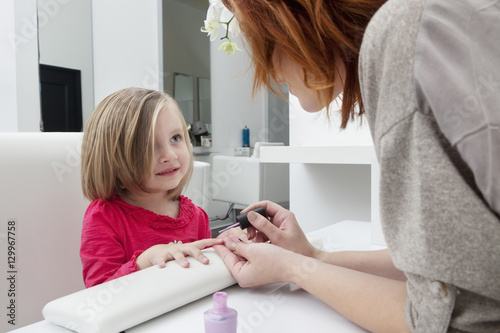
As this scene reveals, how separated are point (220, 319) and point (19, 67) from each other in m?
2.59

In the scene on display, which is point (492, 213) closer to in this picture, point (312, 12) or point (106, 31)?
point (312, 12)

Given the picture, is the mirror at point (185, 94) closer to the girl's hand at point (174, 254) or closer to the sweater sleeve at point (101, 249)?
the sweater sleeve at point (101, 249)

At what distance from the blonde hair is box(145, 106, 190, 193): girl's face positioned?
24mm

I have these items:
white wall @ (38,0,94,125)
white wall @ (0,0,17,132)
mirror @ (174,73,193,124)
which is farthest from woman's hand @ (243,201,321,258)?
mirror @ (174,73,193,124)

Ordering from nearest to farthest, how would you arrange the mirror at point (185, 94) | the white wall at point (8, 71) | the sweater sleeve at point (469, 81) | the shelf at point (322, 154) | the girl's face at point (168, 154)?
the sweater sleeve at point (469, 81) < the girl's face at point (168, 154) < the shelf at point (322, 154) < the white wall at point (8, 71) < the mirror at point (185, 94)

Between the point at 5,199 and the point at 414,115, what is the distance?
2.73ft

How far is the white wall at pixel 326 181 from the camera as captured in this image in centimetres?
173

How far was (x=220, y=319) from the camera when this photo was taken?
0.48 metres

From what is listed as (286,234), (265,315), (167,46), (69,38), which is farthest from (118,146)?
(167,46)

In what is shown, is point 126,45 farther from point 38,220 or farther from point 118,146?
point 38,220

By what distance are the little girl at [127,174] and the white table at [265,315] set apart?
0.29 meters

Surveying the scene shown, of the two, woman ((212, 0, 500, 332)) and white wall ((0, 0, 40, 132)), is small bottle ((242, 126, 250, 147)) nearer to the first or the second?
white wall ((0, 0, 40, 132))

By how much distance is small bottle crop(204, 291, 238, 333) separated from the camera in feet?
1.58

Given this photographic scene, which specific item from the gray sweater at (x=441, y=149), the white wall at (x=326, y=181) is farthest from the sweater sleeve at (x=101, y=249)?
the white wall at (x=326, y=181)
